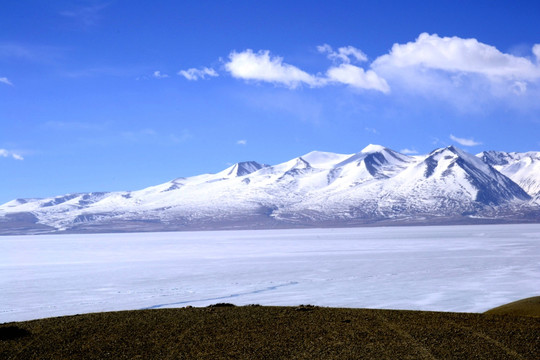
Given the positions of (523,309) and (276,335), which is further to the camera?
(523,309)

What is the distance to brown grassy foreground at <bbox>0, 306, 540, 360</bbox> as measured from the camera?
1620 cm

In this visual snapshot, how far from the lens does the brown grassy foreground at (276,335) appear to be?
638 inches

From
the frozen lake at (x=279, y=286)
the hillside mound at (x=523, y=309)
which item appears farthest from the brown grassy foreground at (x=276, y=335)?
the frozen lake at (x=279, y=286)

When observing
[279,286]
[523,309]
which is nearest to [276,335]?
[523,309]

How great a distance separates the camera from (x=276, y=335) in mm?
18078

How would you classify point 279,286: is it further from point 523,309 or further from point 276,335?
point 276,335

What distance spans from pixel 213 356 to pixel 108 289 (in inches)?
988

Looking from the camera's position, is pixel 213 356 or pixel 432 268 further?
pixel 432 268

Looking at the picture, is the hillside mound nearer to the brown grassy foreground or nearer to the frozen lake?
the brown grassy foreground

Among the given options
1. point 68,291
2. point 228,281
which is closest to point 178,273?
point 228,281

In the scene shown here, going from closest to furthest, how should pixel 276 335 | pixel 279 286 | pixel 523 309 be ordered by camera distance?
pixel 276 335 → pixel 523 309 → pixel 279 286

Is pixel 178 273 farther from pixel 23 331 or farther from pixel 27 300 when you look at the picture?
pixel 23 331

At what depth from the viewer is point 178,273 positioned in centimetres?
5109

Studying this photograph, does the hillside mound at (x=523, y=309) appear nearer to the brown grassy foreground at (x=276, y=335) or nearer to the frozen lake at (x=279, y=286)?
the brown grassy foreground at (x=276, y=335)
